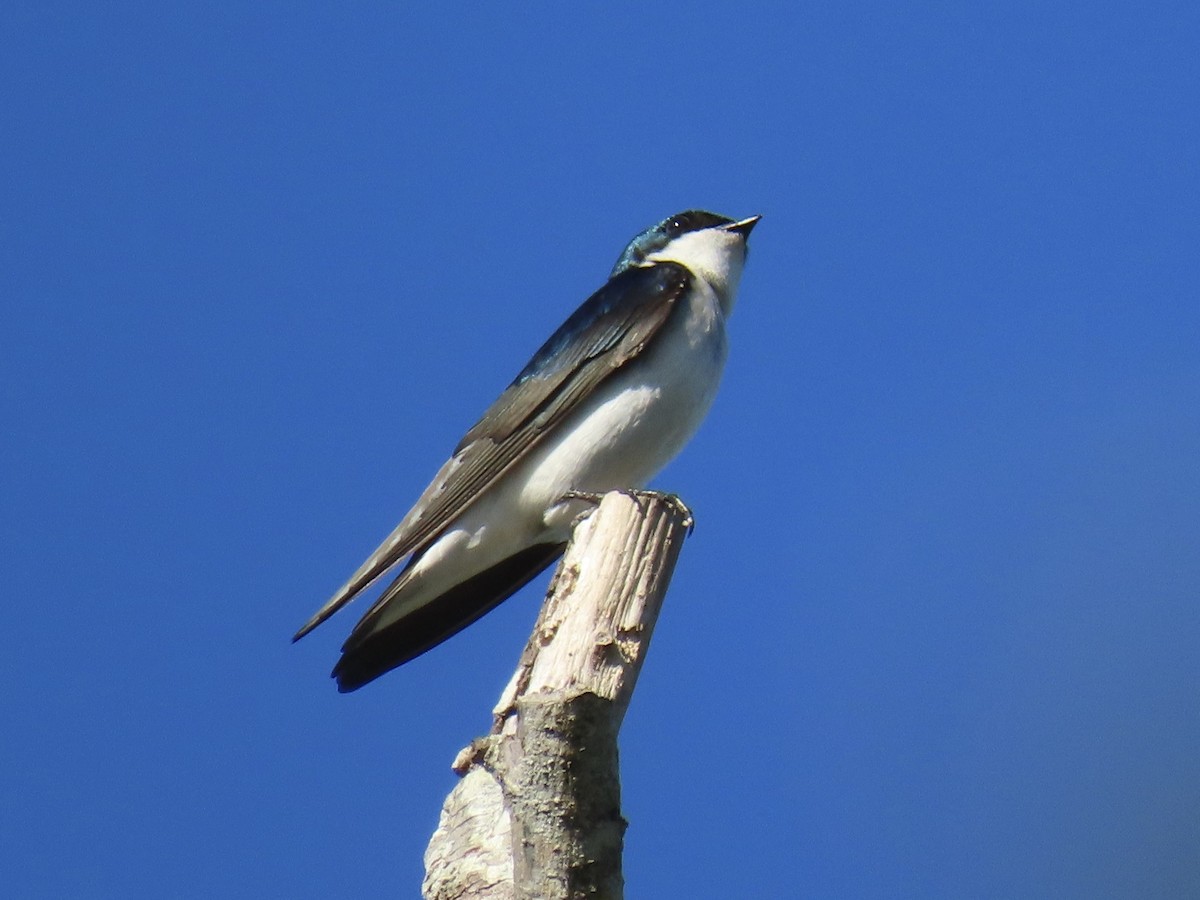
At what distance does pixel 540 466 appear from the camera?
16.4 feet

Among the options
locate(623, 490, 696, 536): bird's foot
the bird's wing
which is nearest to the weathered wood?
locate(623, 490, 696, 536): bird's foot

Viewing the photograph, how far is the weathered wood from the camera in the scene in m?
2.70

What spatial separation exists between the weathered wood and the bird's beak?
239cm

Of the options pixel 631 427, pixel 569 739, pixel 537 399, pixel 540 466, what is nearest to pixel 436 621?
pixel 540 466

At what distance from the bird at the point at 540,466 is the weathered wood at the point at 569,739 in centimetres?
106

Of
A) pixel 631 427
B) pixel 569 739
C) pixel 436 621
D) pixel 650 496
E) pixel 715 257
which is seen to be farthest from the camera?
pixel 715 257

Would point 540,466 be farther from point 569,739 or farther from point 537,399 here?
point 569,739

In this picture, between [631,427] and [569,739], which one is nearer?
[569,739]

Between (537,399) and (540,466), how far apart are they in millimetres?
247

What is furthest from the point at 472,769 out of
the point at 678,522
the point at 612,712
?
the point at 678,522

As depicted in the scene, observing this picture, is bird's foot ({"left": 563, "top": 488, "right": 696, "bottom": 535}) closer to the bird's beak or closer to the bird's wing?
the bird's wing

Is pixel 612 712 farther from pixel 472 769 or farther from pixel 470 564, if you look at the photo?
pixel 470 564

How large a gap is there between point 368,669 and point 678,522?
159 centimetres

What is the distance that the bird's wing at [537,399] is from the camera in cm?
493
